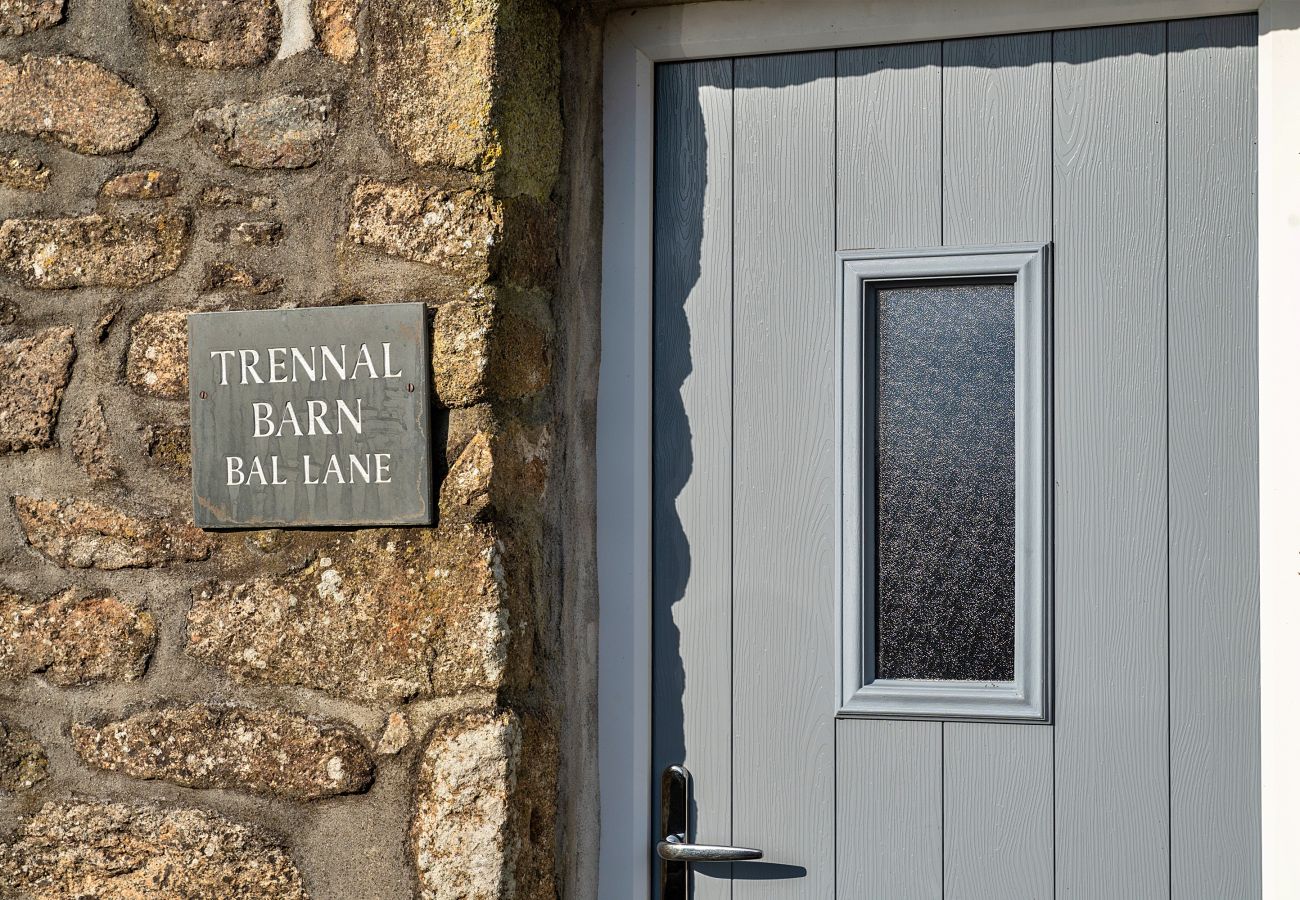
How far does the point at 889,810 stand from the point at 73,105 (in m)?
1.57

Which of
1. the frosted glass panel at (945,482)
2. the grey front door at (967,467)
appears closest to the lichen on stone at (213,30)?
the grey front door at (967,467)

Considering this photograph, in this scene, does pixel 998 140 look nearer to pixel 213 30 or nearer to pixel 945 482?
pixel 945 482

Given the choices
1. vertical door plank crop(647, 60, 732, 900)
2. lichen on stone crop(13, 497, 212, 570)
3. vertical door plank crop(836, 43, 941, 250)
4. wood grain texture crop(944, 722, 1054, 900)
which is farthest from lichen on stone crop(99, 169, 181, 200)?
wood grain texture crop(944, 722, 1054, 900)

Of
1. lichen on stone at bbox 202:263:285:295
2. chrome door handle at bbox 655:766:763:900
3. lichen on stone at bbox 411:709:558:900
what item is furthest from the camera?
chrome door handle at bbox 655:766:763:900

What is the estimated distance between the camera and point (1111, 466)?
5.58 ft

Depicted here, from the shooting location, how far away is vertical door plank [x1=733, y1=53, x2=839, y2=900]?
1788 millimetres

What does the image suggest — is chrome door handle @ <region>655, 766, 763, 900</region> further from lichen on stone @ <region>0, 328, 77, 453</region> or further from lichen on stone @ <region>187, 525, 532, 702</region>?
lichen on stone @ <region>0, 328, 77, 453</region>

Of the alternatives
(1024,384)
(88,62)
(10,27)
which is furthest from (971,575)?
(10,27)

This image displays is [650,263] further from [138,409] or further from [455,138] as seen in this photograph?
[138,409]

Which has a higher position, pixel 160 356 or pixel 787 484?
pixel 160 356

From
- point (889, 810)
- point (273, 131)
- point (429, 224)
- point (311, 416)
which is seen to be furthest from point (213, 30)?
point (889, 810)

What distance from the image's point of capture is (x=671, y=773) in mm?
1828

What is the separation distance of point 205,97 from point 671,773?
3.92ft

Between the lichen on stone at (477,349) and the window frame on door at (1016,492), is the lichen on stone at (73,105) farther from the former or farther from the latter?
the window frame on door at (1016,492)
